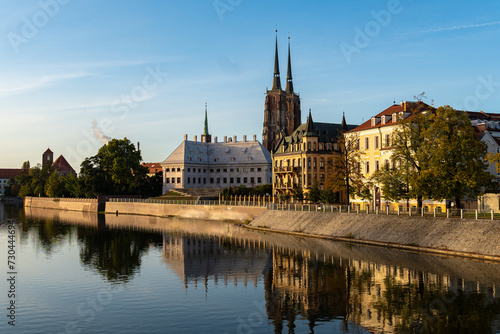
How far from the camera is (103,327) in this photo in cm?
2633

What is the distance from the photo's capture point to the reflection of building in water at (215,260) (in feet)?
132

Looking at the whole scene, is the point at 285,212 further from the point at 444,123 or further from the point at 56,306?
the point at 56,306

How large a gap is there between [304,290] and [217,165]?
386 ft

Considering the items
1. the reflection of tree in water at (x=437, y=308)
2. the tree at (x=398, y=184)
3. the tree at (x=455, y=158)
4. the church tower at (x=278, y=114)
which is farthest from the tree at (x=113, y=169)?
the reflection of tree in water at (x=437, y=308)

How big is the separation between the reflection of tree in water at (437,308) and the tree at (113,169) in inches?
4196

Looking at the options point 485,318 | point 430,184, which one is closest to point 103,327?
point 485,318

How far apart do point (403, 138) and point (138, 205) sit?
74.9 meters

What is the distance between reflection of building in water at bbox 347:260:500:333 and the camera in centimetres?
2655

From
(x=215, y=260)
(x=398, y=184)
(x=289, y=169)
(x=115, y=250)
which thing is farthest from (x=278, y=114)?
(x=215, y=260)

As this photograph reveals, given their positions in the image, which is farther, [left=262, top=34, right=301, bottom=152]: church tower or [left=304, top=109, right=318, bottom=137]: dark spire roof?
[left=262, top=34, right=301, bottom=152]: church tower

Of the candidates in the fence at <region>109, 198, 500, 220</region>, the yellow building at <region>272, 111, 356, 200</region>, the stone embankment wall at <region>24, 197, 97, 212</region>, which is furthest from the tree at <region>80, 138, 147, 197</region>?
the yellow building at <region>272, 111, 356, 200</region>

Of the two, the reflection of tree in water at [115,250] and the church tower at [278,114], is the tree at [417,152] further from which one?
the church tower at [278,114]

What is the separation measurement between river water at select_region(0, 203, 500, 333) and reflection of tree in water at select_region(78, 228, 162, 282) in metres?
0.19

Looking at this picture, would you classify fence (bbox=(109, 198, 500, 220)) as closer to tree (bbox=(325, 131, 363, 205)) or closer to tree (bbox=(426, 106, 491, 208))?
tree (bbox=(426, 106, 491, 208))
